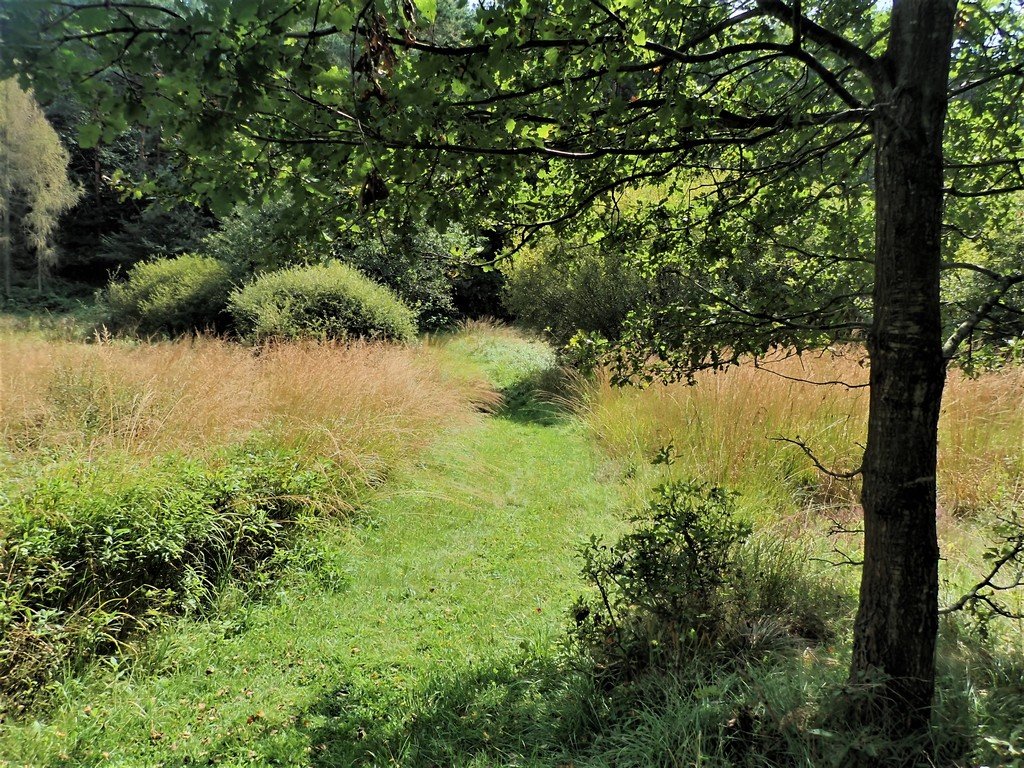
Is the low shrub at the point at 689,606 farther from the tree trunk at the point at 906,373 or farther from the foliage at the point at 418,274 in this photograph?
the foliage at the point at 418,274

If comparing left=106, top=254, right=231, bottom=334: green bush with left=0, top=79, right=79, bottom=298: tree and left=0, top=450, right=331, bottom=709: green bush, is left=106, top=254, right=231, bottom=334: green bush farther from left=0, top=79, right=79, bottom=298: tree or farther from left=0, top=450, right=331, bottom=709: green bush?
left=0, top=450, right=331, bottom=709: green bush

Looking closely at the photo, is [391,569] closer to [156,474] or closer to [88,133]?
[156,474]

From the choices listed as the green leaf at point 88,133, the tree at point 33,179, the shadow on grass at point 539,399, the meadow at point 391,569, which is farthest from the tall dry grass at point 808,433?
the tree at point 33,179

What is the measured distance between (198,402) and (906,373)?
5184 millimetres

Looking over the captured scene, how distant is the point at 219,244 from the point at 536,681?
655 inches

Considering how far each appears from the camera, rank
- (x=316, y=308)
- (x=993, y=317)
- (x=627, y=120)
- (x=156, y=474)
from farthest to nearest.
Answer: (x=316, y=308) < (x=156, y=474) < (x=627, y=120) < (x=993, y=317)

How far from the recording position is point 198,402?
16.5 feet

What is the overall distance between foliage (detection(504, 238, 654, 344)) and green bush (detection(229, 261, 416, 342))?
280 cm

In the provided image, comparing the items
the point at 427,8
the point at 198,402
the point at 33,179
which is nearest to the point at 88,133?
the point at 427,8

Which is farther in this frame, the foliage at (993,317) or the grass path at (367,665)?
the grass path at (367,665)

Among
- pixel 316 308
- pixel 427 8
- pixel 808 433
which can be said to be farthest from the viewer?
pixel 316 308

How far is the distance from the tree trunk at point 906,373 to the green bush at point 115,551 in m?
3.64

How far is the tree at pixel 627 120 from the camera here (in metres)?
1.42

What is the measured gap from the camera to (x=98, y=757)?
2.45 m
